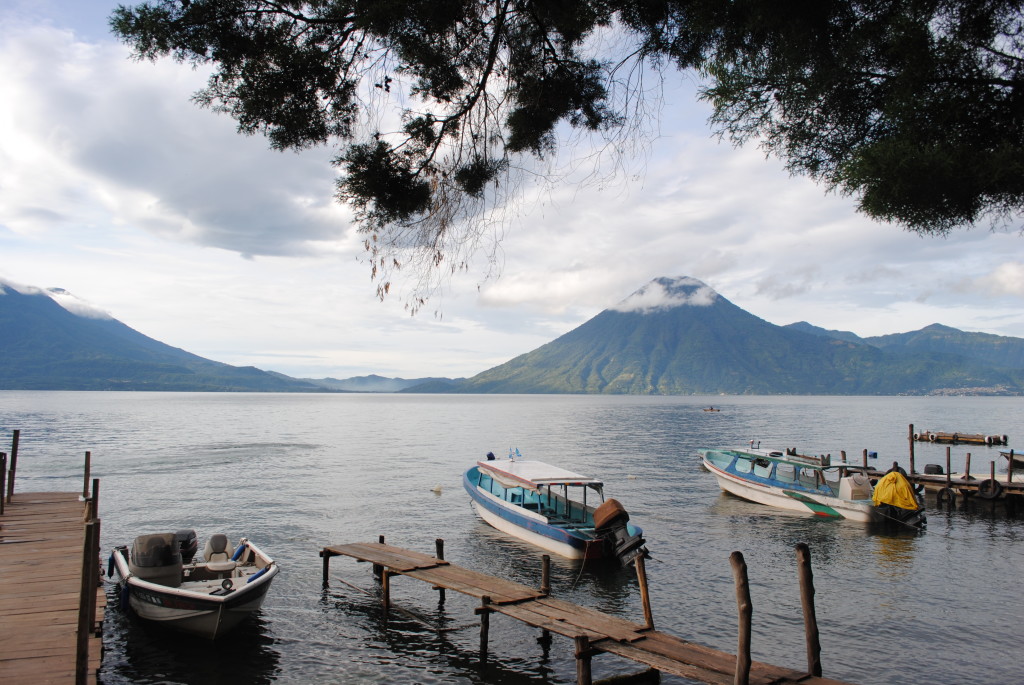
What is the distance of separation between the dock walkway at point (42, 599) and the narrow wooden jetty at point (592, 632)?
8369 millimetres

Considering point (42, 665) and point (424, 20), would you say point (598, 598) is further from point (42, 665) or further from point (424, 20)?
point (424, 20)

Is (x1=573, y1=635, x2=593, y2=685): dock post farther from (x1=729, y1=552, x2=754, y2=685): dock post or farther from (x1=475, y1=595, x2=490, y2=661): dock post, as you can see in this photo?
(x1=475, y1=595, x2=490, y2=661): dock post

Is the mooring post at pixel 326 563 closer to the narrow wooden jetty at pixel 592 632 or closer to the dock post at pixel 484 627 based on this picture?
the narrow wooden jetty at pixel 592 632

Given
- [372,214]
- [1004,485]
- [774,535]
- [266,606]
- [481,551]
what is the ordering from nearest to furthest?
[372,214] → [266,606] → [481,551] → [774,535] → [1004,485]

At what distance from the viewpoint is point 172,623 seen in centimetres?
1708

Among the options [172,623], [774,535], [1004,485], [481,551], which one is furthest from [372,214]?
[1004,485]

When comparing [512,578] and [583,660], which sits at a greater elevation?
[583,660]

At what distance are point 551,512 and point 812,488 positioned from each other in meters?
17.2

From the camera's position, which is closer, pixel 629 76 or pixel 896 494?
pixel 629 76

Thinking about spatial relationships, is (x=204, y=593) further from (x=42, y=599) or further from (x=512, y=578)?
(x=512, y=578)

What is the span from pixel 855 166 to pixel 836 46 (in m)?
1.44

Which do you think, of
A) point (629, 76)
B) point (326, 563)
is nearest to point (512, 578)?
point (326, 563)

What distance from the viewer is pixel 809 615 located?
42.7ft

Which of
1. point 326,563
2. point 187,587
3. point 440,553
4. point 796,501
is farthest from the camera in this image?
point 796,501
